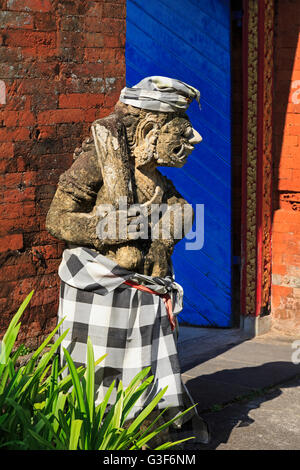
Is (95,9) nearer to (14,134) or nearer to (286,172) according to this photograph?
(14,134)

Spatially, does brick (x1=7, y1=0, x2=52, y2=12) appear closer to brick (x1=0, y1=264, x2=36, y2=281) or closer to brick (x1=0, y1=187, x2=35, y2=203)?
brick (x1=0, y1=187, x2=35, y2=203)

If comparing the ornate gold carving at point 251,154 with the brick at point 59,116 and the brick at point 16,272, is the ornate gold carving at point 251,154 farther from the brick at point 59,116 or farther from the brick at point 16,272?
the brick at point 16,272

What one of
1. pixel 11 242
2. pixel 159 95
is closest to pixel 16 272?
pixel 11 242

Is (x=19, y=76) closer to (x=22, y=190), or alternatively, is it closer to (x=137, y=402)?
(x=22, y=190)

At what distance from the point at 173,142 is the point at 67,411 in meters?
1.53

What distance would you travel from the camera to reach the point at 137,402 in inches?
179

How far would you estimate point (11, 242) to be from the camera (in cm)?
503

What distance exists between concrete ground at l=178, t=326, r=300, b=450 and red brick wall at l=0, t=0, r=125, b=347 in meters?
1.30

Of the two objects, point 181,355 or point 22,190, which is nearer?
point 22,190

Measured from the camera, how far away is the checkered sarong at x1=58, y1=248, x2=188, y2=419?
4594mm

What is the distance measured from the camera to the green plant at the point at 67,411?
13.3 feet

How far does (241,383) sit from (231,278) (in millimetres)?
1587
